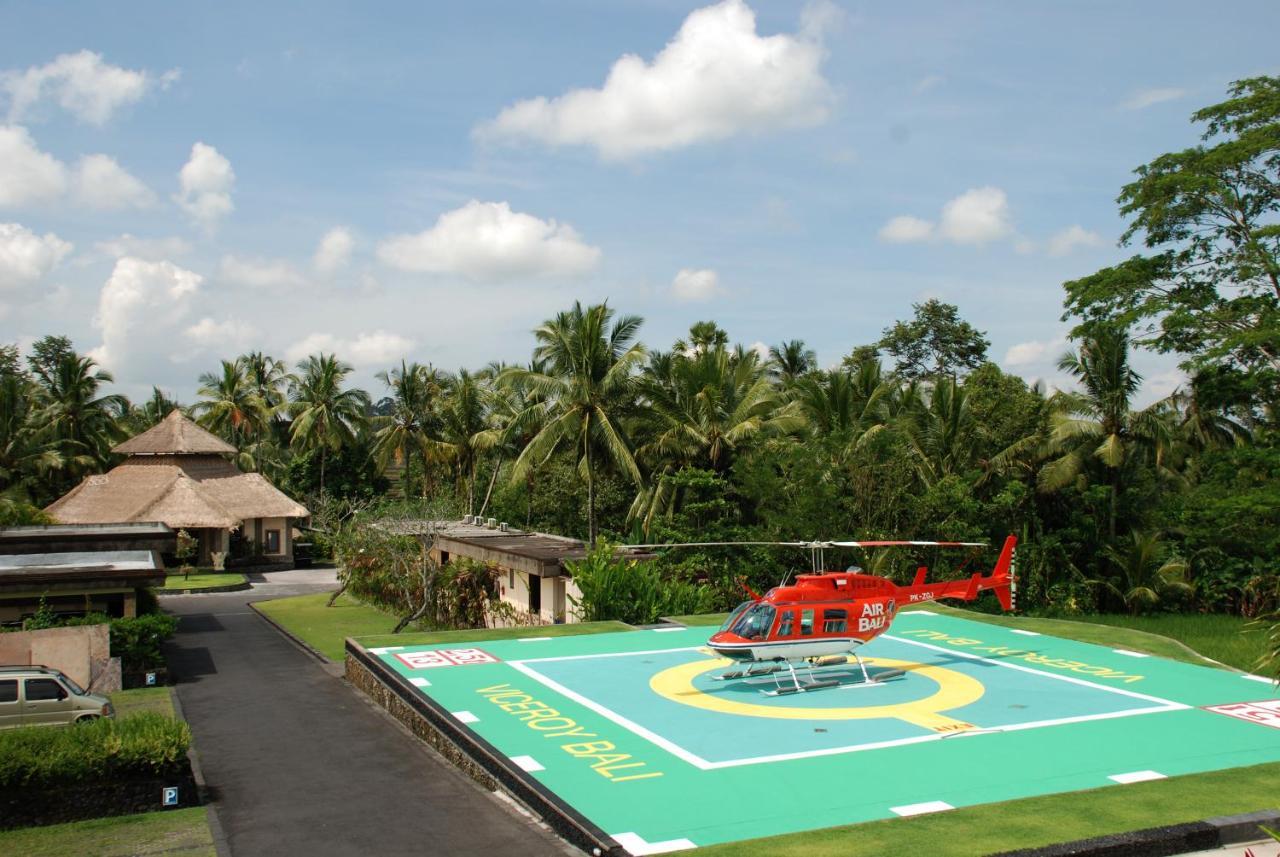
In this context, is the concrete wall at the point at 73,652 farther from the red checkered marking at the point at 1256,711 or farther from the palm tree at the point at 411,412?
the palm tree at the point at 411,412

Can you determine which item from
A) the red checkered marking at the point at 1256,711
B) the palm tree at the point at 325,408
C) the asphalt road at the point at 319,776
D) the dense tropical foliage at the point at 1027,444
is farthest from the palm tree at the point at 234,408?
the red checkered marking at the point at 1256,711

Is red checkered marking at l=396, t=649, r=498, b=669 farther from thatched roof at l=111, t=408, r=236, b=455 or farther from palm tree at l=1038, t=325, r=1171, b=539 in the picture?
thatched roof at l=111, t=408, r=236, b=455

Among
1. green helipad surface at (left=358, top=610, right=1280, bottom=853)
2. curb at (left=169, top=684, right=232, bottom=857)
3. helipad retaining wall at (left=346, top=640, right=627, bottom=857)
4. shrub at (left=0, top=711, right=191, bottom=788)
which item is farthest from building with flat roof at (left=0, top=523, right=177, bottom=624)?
shrub at (left=0, top=711, right=191, bottom=788)

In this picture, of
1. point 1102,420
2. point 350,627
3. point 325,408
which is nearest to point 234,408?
point 325,408

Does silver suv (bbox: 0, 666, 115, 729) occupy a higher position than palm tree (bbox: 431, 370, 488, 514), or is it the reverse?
palm tree (bbox: 431, 370, 488, 514)

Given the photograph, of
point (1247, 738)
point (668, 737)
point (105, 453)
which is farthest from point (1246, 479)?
point (105, 453)

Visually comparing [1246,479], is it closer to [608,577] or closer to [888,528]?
[888,528]

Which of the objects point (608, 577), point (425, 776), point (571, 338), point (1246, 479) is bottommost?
point (425, 776)
